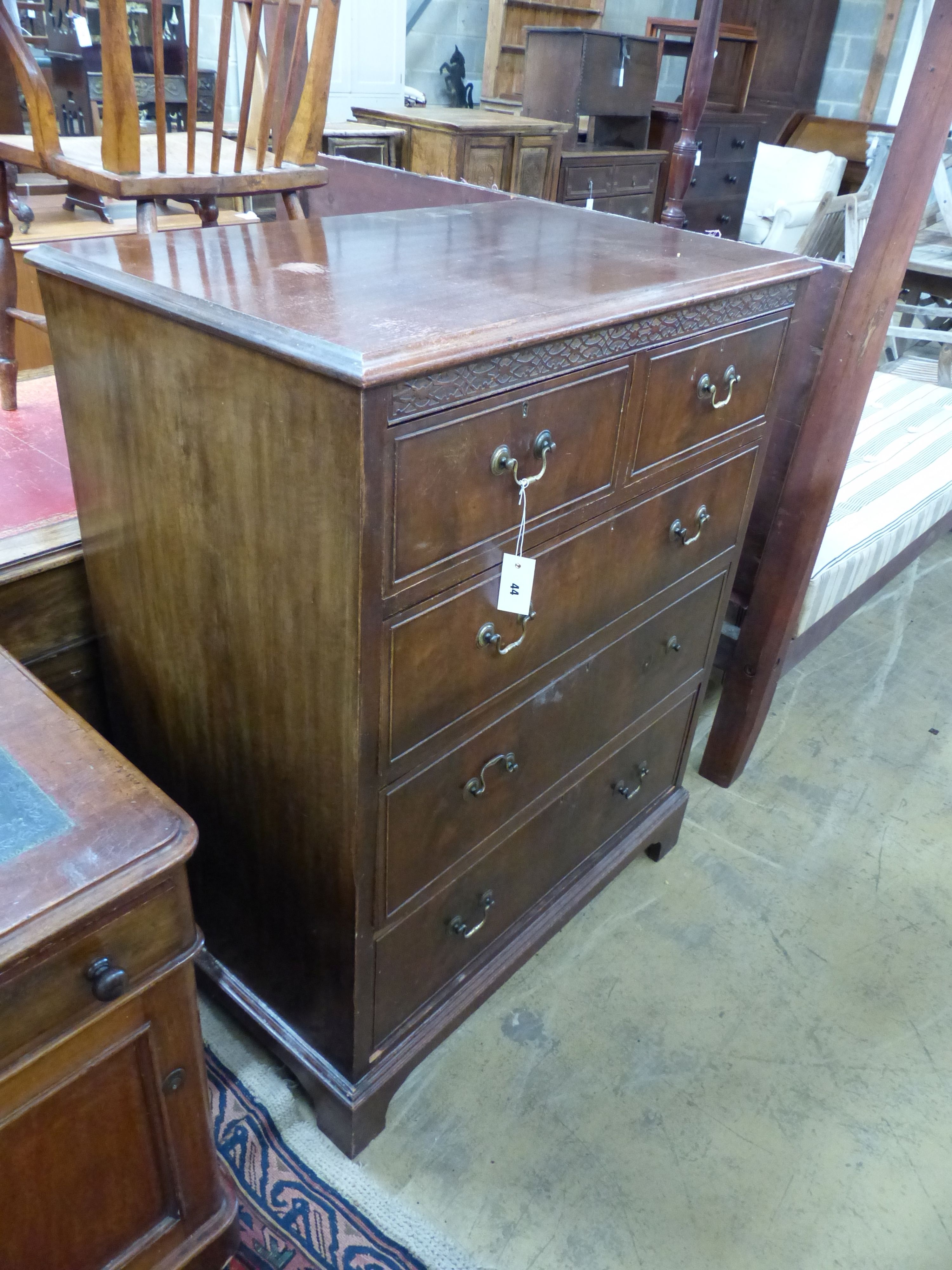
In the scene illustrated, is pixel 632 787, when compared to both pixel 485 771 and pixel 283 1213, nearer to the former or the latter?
pixel 485 771

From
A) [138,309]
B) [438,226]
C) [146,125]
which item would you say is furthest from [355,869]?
[146,125]

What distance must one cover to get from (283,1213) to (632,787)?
34.3 inches

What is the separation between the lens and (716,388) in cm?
127

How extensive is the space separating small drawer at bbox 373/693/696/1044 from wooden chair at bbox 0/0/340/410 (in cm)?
109

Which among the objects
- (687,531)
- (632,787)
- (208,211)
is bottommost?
(632,787)

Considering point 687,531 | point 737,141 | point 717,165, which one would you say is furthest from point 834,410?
point 737,141

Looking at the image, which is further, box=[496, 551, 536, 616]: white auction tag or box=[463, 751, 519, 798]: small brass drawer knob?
box=[463, 751, 519, 798]: small brass drawer knob

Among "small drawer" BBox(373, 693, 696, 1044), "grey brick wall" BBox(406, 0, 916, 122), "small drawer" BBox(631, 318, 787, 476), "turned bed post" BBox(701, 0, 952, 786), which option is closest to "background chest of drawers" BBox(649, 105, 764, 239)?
"grey brick wall" BBox(406, 0, 916, 122)

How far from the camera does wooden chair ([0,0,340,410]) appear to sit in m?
1.48

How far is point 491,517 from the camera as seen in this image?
99cm

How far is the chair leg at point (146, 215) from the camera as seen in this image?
1618mm

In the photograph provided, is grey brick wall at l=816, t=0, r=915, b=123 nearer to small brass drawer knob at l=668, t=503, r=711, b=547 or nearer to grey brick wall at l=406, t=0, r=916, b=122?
grey brick wall at l=406, t=0, r=916, b=122

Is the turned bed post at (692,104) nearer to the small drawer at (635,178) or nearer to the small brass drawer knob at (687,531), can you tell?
the small drawer at (635,178)

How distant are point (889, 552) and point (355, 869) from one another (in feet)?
5.37
